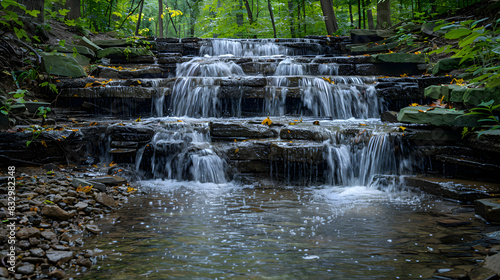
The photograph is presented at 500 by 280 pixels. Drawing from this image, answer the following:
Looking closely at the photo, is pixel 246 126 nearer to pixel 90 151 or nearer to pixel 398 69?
pixel 90 151

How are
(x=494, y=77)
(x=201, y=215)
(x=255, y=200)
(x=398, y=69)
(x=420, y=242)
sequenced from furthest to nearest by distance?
(x=398, y=69)
(x=255, y=200)
(x=201, y=215)
(x=494, y=77)
(x=420, y=242)

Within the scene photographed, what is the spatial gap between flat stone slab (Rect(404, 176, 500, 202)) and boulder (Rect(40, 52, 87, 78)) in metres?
8.70

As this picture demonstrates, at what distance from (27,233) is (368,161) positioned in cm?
527

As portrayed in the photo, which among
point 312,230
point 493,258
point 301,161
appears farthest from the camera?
point 301,161

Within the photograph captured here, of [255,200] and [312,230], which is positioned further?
[255,200]

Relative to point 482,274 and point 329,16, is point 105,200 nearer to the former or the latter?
point 482,274

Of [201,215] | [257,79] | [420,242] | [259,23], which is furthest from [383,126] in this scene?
[259,23]

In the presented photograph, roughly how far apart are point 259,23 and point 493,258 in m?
17.4

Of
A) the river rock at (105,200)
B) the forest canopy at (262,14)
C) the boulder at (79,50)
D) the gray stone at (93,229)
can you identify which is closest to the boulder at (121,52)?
the boulder at (79,50)

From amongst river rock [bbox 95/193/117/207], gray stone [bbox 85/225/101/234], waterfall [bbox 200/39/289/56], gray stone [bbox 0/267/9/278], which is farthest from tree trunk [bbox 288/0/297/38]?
gray stone [bbox 0/267/9/278]

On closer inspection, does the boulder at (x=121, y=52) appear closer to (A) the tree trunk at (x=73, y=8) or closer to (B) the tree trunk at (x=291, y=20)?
(A) the tree trunk at (x=73, y=8)

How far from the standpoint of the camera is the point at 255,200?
493cm

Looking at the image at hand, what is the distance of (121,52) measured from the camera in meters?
11.2

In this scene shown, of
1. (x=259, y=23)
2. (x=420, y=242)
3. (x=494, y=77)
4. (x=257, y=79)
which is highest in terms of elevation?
(x=259, y=23)
